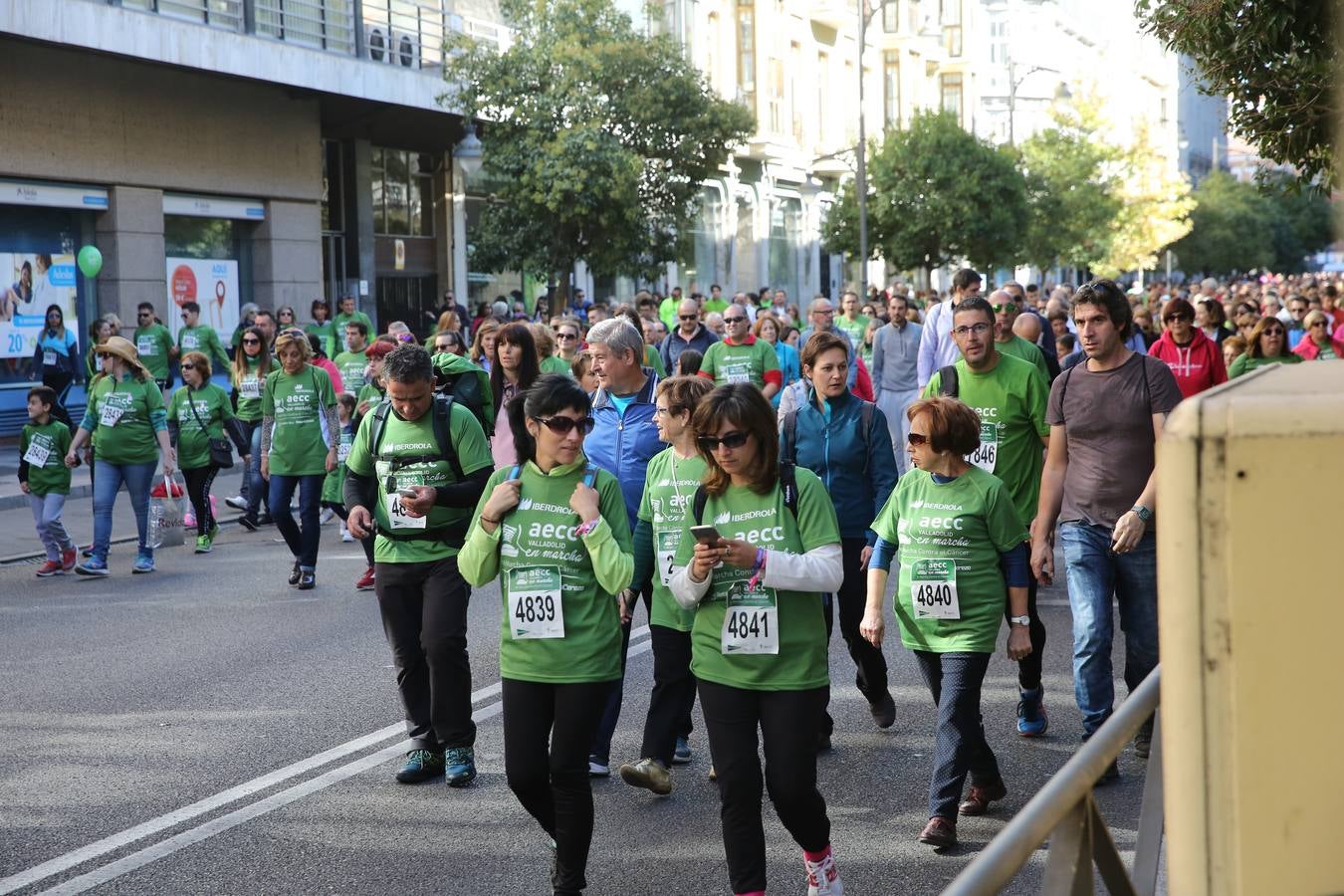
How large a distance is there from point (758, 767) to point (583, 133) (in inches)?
868

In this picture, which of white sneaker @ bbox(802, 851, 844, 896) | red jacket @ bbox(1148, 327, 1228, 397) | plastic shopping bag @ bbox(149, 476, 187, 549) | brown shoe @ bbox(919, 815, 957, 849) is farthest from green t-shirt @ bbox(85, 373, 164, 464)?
white sneaker @ bbox(802, 851, 844, 896)

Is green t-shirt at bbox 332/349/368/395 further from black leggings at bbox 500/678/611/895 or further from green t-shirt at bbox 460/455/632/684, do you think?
Result: black leggings at bbox 500/678/611/895

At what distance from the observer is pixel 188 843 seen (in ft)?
18.6

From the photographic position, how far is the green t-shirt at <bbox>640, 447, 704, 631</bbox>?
5.54 m

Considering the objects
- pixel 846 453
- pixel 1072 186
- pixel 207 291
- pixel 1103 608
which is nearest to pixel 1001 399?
pixel 846 453

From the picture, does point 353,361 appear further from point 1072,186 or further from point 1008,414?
point 1072,186

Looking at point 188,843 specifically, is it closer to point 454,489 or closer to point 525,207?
point 454,489

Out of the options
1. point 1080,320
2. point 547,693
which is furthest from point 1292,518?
point 1080,320

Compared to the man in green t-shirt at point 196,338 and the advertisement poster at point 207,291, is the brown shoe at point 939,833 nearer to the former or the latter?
the man in green t-shirt at point 196,338

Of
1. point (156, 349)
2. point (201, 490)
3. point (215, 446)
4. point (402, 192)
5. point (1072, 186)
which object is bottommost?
point (201, 490)

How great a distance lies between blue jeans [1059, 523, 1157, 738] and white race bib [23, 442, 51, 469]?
8.09 m

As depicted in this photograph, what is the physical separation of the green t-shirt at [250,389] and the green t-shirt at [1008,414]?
7.86 meters

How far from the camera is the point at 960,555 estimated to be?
568cm

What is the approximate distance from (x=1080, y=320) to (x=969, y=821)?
1955 millimetres
